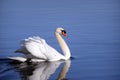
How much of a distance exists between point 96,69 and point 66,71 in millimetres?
540

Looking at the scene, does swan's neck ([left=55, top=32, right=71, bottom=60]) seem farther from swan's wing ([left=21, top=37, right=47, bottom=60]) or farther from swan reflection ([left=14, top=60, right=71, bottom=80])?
swan's wing ([left=21, top=37, right=47, bottom=60])

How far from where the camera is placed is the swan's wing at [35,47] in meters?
10.9

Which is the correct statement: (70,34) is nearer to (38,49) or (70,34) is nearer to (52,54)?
(52,54)

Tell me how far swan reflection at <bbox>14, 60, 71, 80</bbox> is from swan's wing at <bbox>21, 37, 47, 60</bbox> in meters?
0.20

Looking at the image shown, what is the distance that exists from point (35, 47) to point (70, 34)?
2.60m

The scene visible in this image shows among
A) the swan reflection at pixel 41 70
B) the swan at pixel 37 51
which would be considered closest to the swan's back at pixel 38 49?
the swan at pixel 37 51

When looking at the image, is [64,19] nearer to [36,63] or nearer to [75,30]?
[75,30]

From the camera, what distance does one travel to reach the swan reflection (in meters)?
9.60

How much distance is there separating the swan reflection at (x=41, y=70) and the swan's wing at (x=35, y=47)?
0.20 meters

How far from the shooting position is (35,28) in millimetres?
14383

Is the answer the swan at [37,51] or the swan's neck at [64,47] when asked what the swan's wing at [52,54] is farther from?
the swan's neck at [64,47]

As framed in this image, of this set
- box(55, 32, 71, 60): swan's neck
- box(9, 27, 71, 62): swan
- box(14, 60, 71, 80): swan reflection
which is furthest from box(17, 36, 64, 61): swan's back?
box(55, 32, 71, 60): swan's neck

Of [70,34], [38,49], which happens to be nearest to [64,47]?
[38,49]

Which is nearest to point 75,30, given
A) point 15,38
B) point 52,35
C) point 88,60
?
point 52,35
